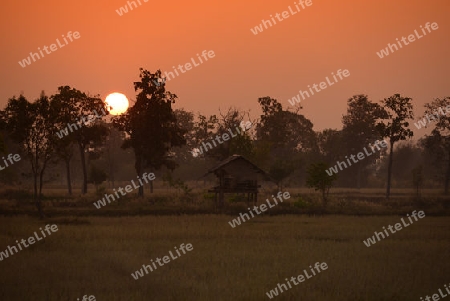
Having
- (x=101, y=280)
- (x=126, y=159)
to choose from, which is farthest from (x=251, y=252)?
(x=126, y=159)

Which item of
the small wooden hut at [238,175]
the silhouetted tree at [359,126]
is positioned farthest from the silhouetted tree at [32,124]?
the silhouetted tree at [359,126]

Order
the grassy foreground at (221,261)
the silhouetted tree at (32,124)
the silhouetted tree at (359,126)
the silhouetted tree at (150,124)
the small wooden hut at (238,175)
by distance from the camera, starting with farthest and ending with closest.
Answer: the silhouetted tree at (359,126), the silhouetted tree at (150,124), the small wooden hut at (238,175), the silhouetted tree at (32,124), the grassy foreground at (221,261)

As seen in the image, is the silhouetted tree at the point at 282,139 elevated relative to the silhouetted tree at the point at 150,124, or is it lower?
lower

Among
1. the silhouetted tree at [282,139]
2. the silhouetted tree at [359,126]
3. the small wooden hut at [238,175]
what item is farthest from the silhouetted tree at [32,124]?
the silhouetted tree at [359,126]

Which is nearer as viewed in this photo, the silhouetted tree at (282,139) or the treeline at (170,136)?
the treeline at (170,136)

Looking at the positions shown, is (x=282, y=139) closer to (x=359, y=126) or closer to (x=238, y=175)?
(x=359, y=126)

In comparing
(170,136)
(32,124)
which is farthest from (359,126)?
(32,124)

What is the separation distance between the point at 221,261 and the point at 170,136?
40989mm

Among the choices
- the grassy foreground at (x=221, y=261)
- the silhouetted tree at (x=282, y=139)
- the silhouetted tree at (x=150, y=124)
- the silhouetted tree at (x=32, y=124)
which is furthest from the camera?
the silhouetted tree at (x=282, y=139)

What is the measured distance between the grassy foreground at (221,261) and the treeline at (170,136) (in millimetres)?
10848

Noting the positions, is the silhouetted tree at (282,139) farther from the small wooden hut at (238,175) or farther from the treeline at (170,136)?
the small wooden hut at (238,175)

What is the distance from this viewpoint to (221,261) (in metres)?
23.8

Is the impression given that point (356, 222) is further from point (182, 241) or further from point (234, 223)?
point (182, 241)

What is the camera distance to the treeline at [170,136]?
4544 centimetres
